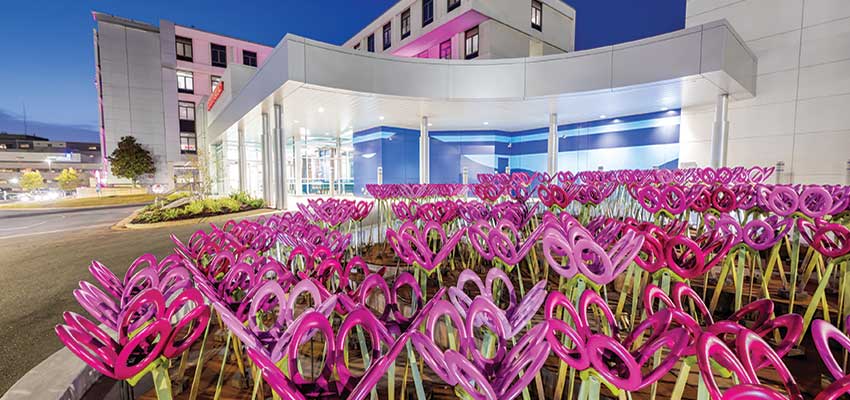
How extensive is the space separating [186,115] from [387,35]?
22762mm

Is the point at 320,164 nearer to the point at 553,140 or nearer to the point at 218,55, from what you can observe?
the point at 553,140

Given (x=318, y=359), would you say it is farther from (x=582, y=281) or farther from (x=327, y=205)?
(x=327, y=205)

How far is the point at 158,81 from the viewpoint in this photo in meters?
32.9

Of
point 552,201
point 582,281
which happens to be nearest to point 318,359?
point 582,281

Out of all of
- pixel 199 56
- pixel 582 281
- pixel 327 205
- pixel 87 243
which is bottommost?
pixel 87 243

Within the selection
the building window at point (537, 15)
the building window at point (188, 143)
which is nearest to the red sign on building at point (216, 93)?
the building window at point (188, 143)

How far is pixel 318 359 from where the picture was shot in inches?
109

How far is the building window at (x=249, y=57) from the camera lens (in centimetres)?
3647

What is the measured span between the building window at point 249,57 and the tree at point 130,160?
12.7 metres

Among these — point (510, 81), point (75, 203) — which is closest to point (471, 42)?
point (510, 81)

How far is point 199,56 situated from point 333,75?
1283 inches

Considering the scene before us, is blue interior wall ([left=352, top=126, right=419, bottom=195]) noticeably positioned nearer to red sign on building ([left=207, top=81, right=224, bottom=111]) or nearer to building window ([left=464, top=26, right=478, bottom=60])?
building window ([left=464, top=26, right=478, bottom=60])

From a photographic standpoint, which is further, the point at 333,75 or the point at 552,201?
the point at 333,75

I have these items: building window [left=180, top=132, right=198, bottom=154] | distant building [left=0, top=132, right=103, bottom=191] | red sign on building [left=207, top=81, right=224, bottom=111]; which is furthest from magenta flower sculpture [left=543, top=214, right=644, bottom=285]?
distant building [left=0, top=132, right=103, bottom=191]
